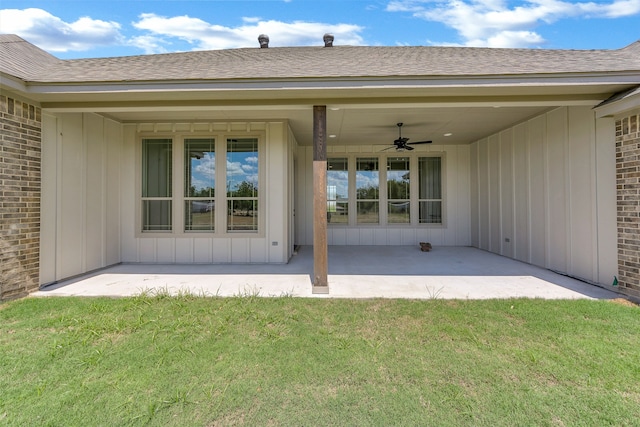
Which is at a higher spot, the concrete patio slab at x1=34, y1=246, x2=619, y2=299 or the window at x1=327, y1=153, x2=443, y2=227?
the window at x1=327, y1=153, x2=443, y2=227

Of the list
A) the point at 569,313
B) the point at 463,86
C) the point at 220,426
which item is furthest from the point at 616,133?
the point at 220,426

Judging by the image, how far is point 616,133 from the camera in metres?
4.08

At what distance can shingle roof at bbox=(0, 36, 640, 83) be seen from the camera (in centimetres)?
395

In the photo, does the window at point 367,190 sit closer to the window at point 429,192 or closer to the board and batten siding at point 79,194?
the window at point 429,192

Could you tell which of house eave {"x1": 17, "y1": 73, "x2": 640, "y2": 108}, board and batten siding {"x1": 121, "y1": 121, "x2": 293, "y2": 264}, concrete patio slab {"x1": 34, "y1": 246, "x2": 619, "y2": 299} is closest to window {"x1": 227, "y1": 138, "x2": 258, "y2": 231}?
board and batten siding {"x1": 121, "y1": 121, "x2": 293, "y2": 264}

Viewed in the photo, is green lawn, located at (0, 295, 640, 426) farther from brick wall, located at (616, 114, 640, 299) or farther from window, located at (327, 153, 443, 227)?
window, located at (327, 153, 443, 227)

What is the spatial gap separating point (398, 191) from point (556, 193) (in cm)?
398

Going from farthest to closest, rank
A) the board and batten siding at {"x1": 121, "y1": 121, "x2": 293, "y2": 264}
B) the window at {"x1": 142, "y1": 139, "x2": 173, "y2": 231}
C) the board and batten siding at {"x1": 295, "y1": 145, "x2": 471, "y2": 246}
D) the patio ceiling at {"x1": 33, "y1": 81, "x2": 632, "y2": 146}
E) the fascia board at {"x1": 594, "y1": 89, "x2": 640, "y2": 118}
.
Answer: the board and batten siding at {"x1": 295, "y1": 145, "x2": 471, "y2": 246}, the window at {"x1": 142, "y1": 139, "x2": 173, "y2": 231}, the board and batten siding at {"x1": 121, "y1": 121, "x2": 293, "y2": 264}, the patio ceiling at {"x1": 33, "y1": 81, "x2": 632, "y2": 146}, the fascia board at {"x1": 594, "y1": 89, "x2": 640, "y2": 118}

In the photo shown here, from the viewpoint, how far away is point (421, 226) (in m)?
8.51

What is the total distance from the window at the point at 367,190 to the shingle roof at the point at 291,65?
3.44 meters

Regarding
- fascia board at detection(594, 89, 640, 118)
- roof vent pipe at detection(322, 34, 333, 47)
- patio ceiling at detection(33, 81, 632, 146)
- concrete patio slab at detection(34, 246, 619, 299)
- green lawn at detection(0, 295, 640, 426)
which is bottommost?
green lawn at detection(0, 295, 640, 426)

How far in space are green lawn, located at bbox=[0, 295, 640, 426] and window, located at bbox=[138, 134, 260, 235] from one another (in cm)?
265

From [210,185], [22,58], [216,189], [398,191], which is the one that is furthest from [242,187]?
[398,191]

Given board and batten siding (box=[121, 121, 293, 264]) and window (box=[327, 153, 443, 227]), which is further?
window (box=[327, 153, 443, 227])
